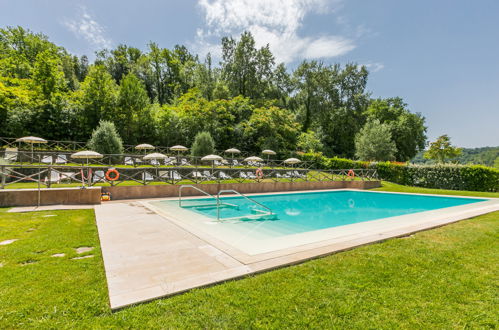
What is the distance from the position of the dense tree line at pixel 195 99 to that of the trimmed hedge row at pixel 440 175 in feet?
33.7

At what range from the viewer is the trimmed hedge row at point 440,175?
1675 centimetres

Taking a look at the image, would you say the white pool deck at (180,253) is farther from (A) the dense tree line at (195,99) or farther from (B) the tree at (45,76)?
(B) the tree at (45,76)

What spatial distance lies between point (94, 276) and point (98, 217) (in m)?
4.46

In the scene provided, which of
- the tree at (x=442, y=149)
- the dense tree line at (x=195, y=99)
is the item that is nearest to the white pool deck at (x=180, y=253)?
the dense tree line at (x=195, y=99)

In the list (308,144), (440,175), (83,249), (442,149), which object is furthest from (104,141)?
(442,149)

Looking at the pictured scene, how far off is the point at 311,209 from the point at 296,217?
82.9 inches

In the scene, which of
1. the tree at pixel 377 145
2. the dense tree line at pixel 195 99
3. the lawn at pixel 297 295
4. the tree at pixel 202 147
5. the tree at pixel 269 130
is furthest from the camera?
the tree at pixel 377 145

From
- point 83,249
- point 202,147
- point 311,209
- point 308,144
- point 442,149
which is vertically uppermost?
point 442,149

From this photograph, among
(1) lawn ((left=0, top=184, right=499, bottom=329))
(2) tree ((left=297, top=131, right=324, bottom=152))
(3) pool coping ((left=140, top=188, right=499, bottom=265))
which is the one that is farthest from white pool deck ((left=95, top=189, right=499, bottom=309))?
(2) tree ((left=297, top=131, right=324, bottom=152))

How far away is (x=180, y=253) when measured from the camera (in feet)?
13.8

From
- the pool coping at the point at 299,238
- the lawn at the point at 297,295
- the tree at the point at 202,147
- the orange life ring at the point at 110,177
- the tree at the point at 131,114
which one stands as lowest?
the pool coping at the point at 299,238

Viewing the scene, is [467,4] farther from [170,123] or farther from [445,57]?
[170,123]

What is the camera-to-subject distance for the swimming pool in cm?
580

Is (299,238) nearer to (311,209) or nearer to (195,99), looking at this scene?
(311,209)
